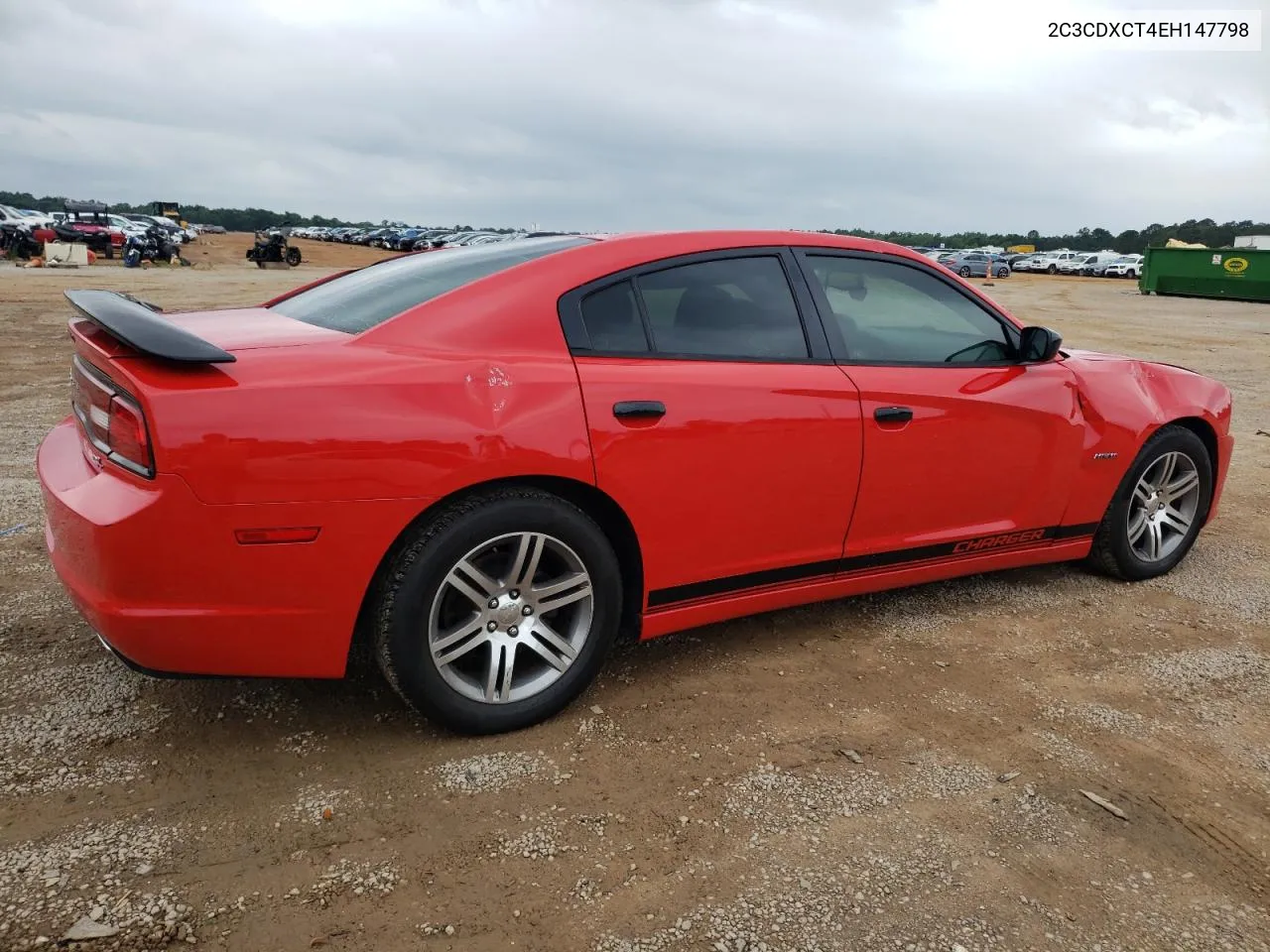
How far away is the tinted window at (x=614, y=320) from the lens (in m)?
2.88

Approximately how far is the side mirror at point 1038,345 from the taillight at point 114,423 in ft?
10.2

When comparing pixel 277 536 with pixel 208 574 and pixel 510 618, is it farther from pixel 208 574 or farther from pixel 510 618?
pixel 510 618

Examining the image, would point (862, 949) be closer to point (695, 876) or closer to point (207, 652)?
point (695, 876)

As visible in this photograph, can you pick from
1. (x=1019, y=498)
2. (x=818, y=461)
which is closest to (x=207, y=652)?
(x=818, y=461)

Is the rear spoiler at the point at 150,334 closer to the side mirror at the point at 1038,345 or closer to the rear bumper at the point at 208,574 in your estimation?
the rear bumper at the point at 208,574

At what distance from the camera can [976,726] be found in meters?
2.95

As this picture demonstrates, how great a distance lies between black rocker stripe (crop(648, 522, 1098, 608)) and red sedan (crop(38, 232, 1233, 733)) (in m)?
0.01

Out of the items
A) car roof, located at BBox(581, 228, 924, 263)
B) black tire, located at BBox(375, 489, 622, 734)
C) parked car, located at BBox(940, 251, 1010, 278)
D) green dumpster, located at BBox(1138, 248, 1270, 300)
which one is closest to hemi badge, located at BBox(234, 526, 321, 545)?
black tire, located at BBox(375, 489, 622, 734)

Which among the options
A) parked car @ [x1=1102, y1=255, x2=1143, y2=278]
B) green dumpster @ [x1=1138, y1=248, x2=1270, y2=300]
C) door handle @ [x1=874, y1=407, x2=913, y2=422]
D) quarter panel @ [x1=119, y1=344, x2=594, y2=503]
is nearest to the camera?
quarter panel @ [x1=119, y1=344, x2=594, y2=503]

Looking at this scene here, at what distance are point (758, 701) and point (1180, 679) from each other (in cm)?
157

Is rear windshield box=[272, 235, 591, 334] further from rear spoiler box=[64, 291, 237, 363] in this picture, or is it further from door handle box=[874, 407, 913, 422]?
door handle box=[874, 407, 913, 422]

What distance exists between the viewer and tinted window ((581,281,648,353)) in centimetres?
288

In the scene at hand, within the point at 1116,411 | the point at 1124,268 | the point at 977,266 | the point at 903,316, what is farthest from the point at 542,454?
the point at 1124,268

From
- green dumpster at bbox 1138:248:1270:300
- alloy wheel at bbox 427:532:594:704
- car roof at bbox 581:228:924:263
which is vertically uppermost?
green dumpster at bbox 1138:248:1270:300
